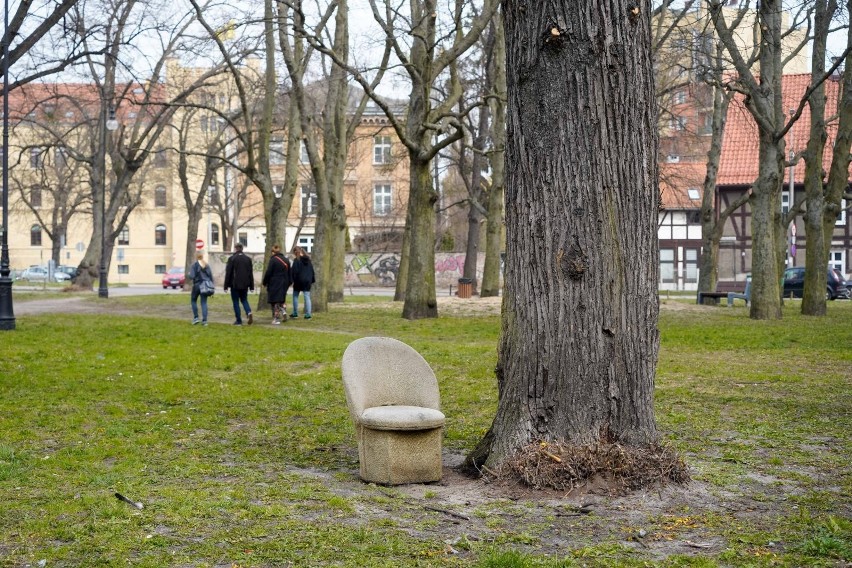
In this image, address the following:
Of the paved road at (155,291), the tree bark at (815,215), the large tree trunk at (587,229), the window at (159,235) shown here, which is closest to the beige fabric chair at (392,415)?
the large tree trunk at (587,229)

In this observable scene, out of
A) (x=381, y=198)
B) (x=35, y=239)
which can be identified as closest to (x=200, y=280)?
(x=381, y=198)

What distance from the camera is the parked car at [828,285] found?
45469 mm

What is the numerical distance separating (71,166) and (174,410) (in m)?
57.8

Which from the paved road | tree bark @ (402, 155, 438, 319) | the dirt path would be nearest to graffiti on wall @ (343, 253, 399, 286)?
the paved road

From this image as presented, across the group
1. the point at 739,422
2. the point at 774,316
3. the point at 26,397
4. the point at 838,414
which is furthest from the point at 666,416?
the point at 774,316

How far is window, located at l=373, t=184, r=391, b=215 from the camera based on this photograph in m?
70.1

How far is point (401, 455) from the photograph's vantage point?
7.10m

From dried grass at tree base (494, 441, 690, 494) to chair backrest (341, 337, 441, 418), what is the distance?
0.96m

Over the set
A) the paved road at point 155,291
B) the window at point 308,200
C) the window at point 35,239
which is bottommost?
the paved road at point 155,291

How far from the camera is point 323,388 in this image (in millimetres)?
12484

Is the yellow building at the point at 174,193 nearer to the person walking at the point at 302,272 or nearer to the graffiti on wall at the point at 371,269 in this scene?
the graffiti on wall at the point at 371,269

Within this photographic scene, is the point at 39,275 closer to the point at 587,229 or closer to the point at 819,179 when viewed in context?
the point at 819,179

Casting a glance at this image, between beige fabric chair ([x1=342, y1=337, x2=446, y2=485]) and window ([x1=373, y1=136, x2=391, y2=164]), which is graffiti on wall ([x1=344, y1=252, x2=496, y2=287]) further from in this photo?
beige fabric chair ([x1=342, y1=337, x2=446, y2=485])

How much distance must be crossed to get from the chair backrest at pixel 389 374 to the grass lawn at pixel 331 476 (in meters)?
0.61
